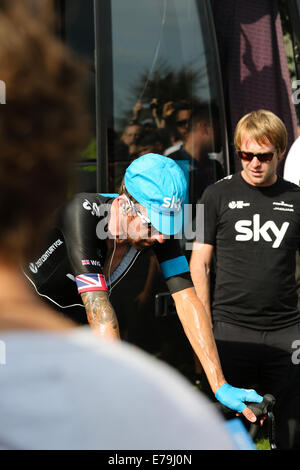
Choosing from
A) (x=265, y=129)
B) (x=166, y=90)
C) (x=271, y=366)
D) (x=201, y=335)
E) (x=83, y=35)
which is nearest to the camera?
(x=201, y=335)

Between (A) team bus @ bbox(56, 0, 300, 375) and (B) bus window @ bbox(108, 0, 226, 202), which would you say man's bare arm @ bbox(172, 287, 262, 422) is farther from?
(B) bus window @ bbox(108, 0, 226, 202)

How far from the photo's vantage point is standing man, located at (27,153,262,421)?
2.49 meters

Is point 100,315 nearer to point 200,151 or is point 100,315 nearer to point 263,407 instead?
point 263,407

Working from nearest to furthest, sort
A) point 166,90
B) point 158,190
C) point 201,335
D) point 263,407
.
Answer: point 263,407, point 158,190, point 201,335, point 166,90

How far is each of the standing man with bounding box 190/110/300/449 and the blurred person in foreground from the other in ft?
8.36

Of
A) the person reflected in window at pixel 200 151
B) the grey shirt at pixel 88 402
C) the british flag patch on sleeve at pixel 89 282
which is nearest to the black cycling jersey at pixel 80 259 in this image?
the british flag patch on sleeve at pixel 89 282

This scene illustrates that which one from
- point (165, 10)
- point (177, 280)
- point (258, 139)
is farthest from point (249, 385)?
point (165, 10)

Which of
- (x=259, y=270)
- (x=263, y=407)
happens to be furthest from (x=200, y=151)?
(x=263, y=407)

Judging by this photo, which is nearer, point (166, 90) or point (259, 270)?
point (259, 270)

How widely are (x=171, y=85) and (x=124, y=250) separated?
5.32ft

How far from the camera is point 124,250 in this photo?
2904mm

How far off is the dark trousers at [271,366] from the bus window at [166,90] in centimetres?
111

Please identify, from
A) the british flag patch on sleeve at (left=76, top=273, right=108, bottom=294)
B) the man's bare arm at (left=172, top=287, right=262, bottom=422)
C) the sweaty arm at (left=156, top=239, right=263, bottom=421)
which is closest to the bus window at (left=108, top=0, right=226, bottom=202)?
the sweaty arm at (left=156, top=239, right=263, bottom=421)

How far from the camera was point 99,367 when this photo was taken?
72 cm
